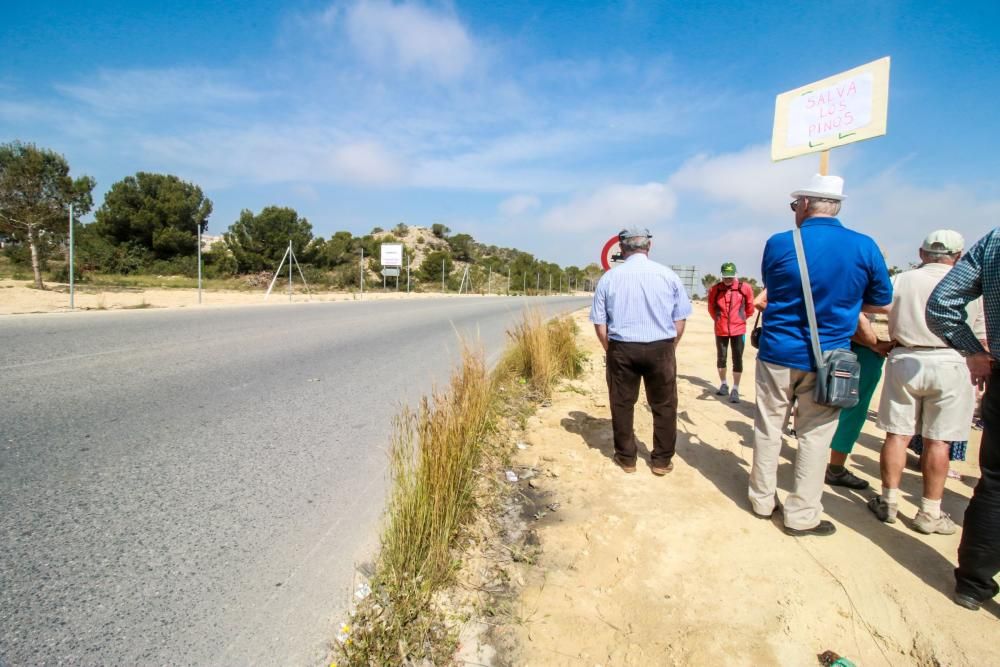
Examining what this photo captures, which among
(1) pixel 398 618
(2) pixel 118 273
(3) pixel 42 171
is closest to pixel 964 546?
(1) pixel 398 618

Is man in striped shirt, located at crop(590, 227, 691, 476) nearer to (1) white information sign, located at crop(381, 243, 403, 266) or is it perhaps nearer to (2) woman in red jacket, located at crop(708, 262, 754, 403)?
(2) woman in red jacket, located at crop(708, 262, 754, 403)

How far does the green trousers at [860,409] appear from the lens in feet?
11.8

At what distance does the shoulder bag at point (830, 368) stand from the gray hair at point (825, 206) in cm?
20

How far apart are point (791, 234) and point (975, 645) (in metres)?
2.02

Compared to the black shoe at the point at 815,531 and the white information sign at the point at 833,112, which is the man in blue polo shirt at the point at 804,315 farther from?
the white information sign at the point at 833,112

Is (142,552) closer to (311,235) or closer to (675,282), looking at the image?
(675,282)

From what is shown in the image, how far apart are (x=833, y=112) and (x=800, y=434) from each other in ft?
7.65

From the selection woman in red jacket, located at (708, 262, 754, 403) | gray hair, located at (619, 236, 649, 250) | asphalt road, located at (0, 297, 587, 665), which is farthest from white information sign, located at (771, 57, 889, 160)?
asphalt road, located at (0, 297, 587, 665)

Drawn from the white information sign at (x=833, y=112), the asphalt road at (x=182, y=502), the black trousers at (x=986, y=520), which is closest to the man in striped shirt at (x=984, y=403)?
the black trousers at (x=986, y=520)

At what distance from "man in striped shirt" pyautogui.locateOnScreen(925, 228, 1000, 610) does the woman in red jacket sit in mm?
3747

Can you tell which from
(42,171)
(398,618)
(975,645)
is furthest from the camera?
(42,171)

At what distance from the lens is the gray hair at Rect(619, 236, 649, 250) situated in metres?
3.67

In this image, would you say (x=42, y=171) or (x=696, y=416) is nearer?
(x=696, y=416)

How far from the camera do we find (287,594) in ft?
6.97
